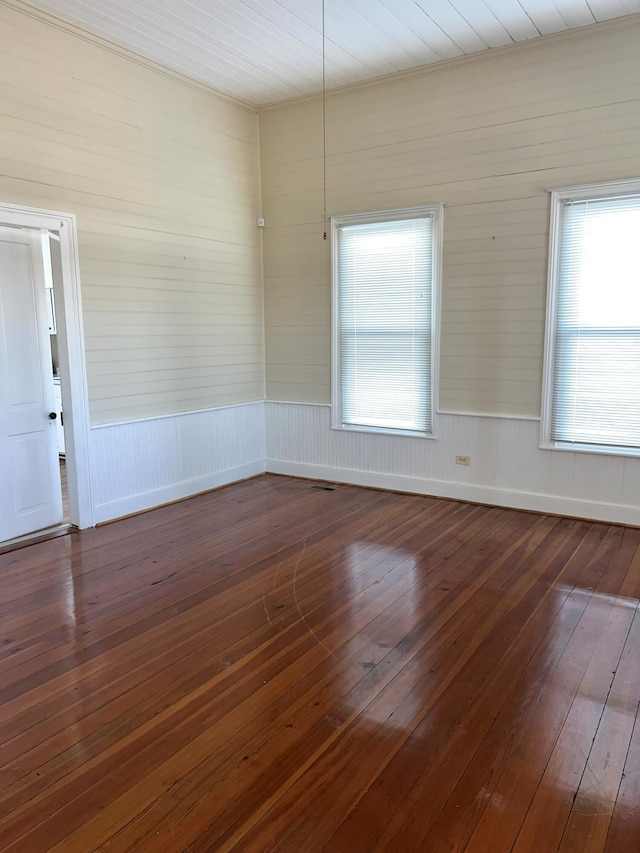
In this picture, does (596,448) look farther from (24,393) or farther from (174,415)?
(24,393)

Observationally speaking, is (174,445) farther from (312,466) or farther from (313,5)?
(313,5)

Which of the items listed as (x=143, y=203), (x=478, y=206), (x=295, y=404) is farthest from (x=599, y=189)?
(x=143, y=203)

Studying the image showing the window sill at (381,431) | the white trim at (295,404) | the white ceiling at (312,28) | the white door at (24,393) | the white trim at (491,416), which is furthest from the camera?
the white trim at (295,404)

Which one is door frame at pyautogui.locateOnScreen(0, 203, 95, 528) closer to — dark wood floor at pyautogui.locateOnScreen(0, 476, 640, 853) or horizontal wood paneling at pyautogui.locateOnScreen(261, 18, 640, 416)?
dark wood floor at pyautogui.locateOnScreen(0, 476, 640, 853)

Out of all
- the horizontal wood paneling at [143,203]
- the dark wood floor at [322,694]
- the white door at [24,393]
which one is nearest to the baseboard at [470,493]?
the dark wood floor at [322,694]

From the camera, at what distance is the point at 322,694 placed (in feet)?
8.39

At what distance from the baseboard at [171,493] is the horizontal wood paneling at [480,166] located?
1.19 meters

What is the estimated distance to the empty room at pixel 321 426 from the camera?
84.4 inches

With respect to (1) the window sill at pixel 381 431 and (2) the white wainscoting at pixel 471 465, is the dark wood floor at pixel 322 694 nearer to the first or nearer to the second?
(2) the white wainscoting at pixel 471 465

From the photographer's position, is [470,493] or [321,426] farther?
[321,426]

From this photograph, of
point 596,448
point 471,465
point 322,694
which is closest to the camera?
point 322,694

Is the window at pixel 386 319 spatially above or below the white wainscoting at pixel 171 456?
above

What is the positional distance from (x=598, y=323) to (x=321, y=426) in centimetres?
272

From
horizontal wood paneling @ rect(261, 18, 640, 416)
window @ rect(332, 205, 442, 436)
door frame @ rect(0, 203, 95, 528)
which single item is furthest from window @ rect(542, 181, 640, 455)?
door frame @ rect(0, 203, 95, 528)
